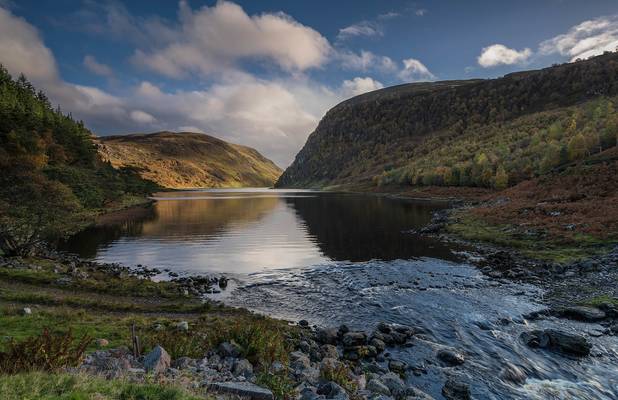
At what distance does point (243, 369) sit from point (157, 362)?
3222mm

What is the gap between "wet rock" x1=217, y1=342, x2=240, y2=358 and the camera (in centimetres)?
1561

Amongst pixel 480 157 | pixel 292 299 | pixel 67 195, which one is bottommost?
pixel 292 299

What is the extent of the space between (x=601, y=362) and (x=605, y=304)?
855 centimetres

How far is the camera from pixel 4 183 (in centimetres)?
3697

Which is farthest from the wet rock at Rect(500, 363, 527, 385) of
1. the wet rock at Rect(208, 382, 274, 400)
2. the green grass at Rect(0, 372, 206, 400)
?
the green grass at Rect(0, 372, 206, 400)

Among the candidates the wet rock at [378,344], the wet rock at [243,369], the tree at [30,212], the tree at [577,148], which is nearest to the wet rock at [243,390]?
the wet rock at [243,369]

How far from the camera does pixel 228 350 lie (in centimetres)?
1570

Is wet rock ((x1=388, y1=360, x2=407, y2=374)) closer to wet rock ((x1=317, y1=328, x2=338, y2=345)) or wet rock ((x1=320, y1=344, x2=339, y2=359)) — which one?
wet rock ((x1=320, y1=344, x2=339, y2=359))

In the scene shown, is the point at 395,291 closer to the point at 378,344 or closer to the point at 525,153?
the point at 378,344

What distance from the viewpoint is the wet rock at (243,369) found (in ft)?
43.7

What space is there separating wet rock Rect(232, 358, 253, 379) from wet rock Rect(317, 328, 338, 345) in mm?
6621

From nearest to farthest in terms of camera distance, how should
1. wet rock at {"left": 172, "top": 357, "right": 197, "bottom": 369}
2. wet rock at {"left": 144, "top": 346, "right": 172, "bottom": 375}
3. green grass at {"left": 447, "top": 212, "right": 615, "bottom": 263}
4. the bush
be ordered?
the bush, wet rock at {"left": 144, "top": 346, "right": 172, "bottom": 375}, wet rock at {"left": 172, "top": 357, "right": 197, "bottom": 369}, green grass at {"left": 447, "top": 212, "right": 615, "bottom": 263}

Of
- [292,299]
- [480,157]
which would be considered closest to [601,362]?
[292,299]

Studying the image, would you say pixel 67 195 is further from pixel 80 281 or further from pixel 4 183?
pixel 80 281
